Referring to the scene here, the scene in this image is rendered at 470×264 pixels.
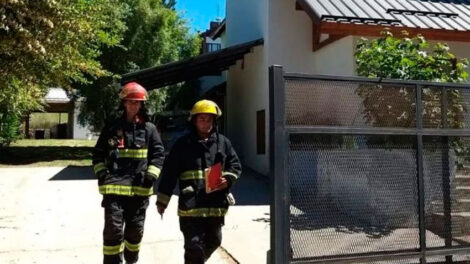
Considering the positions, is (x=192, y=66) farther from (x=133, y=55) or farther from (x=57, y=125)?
(x=57, y=125)

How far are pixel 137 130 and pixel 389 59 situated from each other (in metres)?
3.58

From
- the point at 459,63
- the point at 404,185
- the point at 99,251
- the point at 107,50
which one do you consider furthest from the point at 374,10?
the point at 107,50

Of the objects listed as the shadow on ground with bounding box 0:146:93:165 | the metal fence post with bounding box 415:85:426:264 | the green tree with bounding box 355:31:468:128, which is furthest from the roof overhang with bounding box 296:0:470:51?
the shadow on ground with bounding box 0:146:93:165

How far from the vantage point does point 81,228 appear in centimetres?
754

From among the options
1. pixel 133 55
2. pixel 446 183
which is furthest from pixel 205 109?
pixel 133 55

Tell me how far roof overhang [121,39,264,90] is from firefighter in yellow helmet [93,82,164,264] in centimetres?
930

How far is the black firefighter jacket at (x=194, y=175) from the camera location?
4.25m

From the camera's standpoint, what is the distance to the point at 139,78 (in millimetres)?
14391

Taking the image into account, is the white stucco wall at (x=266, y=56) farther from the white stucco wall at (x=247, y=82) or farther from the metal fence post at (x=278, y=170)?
the metal fence post at (x=278, y=170)

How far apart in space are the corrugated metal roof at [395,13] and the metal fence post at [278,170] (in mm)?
5956

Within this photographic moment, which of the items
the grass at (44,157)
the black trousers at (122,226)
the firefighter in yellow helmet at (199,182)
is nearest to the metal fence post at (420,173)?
the firefighter in yellow helmet at (199,182)

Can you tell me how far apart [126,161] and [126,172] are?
107 mm

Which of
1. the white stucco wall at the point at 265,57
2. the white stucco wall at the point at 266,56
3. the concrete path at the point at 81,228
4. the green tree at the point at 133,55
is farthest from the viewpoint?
the green tree at the point at 133,55

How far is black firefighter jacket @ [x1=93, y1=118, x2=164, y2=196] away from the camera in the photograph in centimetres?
463
